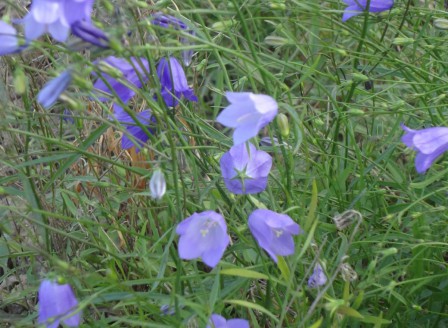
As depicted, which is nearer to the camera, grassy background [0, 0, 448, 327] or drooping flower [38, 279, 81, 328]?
drooping flower [38, 279, 81, 328]

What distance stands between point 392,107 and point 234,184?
1.64 ft

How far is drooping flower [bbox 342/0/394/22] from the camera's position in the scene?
2127 mm

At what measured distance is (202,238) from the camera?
5.52ft

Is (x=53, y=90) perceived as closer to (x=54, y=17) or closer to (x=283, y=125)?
(x=54, y=17)

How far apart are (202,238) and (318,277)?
271mm

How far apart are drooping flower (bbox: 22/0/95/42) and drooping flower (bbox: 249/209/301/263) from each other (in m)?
0.57

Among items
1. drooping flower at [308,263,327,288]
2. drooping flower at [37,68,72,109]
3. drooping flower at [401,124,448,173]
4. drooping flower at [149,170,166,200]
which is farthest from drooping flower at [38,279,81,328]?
drooping flower at [401,124,448,173]

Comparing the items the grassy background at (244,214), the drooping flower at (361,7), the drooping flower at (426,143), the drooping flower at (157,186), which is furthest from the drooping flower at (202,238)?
the drooping flower at (361,7)

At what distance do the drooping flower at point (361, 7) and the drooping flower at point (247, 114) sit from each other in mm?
620

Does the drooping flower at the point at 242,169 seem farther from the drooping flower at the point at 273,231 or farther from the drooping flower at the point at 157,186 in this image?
the drooping flower at the point at 157,186

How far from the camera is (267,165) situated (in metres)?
1.82

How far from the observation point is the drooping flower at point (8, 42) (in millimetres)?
1440

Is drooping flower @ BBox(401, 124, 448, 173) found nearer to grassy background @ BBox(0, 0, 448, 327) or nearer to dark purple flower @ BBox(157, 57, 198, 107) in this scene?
grassy background @ BBox(0, 0, 448, 327)

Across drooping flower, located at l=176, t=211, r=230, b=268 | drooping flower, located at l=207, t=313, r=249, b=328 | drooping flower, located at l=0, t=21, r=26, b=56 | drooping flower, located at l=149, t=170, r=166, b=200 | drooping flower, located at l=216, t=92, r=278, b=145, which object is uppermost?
drooping flower, located at l=0, t=21, r=26, b=56
